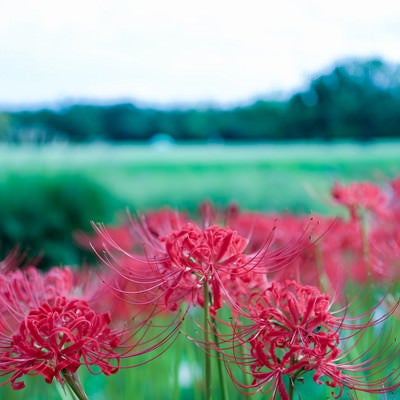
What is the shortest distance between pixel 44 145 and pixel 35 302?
271cm

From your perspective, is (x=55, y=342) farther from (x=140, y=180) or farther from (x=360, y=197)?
(x=140, y=180)

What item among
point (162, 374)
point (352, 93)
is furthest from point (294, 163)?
point (162, 374)

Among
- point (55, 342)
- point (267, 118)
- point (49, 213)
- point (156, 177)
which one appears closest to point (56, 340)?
point (55, 342)

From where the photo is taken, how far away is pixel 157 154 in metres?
3.54

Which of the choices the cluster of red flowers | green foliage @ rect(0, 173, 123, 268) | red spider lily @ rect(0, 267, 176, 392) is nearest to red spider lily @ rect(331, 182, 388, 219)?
the cluster of red flowers

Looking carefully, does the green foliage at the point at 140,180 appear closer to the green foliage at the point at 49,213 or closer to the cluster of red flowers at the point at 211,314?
the green foliage at the point at 49,213

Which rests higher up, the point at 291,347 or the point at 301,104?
the point at 301,104

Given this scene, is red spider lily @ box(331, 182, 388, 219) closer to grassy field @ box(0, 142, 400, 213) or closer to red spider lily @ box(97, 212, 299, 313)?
red spider lily @ box(97, 212, 299, 313)

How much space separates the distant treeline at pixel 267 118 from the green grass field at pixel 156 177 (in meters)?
0.12

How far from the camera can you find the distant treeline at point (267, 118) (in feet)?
8.05

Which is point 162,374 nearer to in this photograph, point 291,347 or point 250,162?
point 291,347

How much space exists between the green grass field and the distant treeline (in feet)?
0.41

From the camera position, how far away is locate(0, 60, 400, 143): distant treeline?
246 centimetres

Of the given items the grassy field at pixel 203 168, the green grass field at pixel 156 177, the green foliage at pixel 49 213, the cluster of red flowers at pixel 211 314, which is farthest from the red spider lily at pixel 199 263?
the grassy field at pixel 203 168
